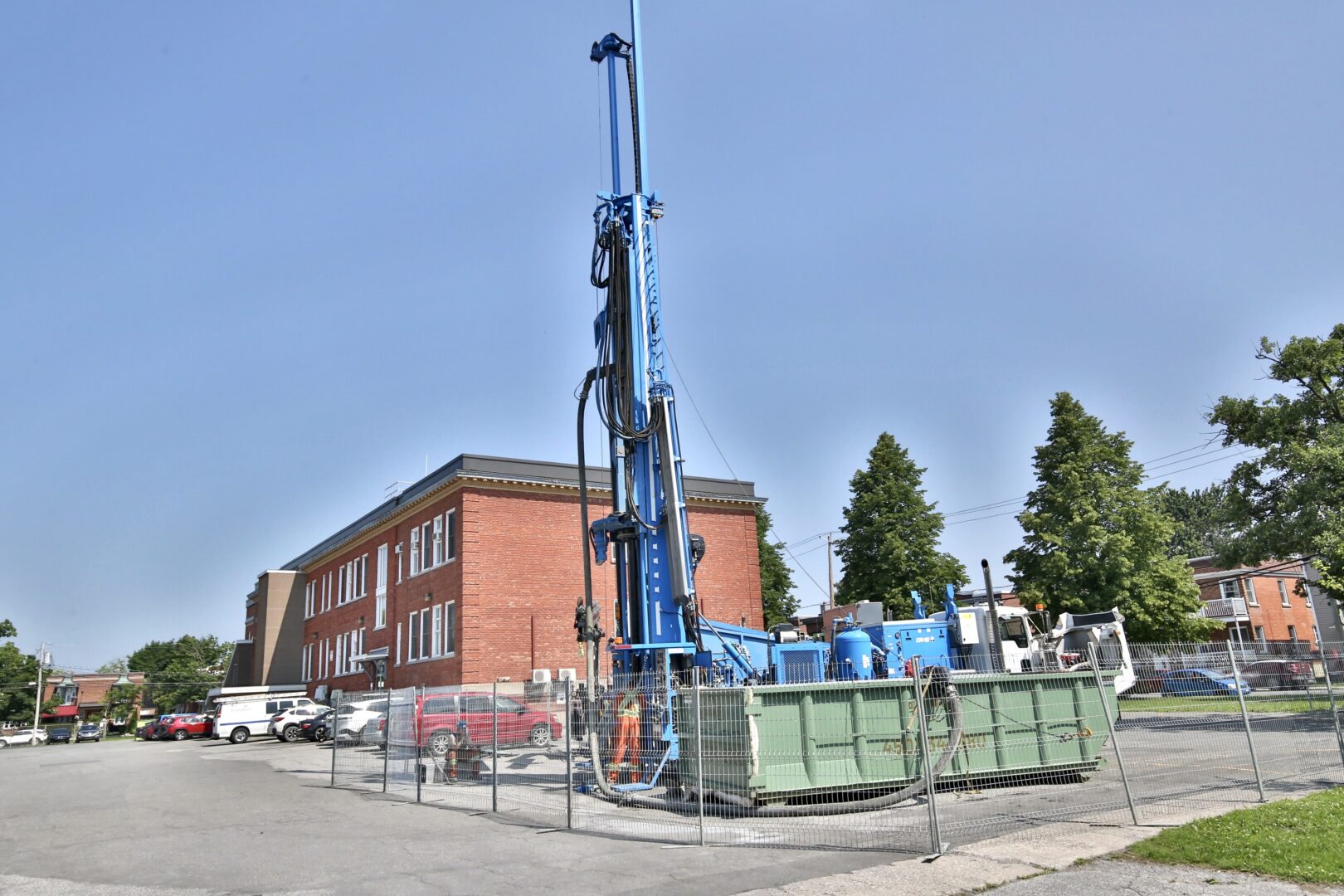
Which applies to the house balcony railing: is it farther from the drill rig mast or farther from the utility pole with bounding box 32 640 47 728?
the utility pole with bounding box 32 640 47 728

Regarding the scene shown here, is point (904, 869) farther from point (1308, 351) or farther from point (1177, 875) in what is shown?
point (1308, 351)

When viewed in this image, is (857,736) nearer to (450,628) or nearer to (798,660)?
(798,660)

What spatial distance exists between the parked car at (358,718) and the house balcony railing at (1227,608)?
43.7 meters

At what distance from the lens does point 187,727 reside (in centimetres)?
4738

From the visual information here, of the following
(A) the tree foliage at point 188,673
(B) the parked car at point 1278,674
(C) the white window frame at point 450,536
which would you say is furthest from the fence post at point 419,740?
(A) the tree foliage at point 188,673

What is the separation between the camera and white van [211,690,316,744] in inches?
1587

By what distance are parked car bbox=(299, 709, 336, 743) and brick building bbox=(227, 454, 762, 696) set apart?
14.4 feet

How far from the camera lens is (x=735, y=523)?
43625 mm

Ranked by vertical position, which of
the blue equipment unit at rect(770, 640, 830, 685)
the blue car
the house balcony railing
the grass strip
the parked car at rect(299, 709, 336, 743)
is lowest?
the grass strip

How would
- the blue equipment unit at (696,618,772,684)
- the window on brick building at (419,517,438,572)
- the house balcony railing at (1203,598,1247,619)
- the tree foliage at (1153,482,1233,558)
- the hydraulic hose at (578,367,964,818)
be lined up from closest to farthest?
the hydraulic hose at (578,367,964,818)
the blue equipment unit at (696,618,772,684)
the window on brick building at (419,517,438,572)
the house balcony railing at (1203,598,1247,619)
the tree foliage at (1153,482,1233,558)

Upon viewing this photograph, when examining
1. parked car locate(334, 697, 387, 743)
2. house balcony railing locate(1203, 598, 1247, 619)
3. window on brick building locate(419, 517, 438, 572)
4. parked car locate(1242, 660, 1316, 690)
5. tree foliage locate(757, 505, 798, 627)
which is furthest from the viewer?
tree foliage locate(757, 505, 798, 627)

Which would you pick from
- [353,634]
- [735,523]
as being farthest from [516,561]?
[353,634]

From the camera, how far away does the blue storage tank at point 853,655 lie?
1661 cm

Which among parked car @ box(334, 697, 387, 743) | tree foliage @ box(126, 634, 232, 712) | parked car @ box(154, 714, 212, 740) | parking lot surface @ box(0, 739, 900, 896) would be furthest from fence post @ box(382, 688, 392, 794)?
tree foliage @ box(126, 634, 232, 712)
